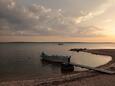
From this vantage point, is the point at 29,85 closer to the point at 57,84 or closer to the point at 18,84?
the point at 18,84

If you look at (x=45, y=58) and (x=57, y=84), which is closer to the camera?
(x=57, y=84)

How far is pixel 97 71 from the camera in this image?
2916 centimetres

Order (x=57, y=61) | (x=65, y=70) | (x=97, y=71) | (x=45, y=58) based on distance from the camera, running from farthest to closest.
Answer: (x=45, y=58) → (x=57, y=61) → (x=65, y=70) → (x=97, y=71)

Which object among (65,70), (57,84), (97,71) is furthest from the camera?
(65,70)

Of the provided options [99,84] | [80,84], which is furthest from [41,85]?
[99,84]

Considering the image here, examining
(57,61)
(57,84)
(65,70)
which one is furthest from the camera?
(57,61)

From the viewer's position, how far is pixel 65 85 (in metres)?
19.5

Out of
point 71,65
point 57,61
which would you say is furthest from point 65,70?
point 57,61

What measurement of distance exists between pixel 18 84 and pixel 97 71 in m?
13.7

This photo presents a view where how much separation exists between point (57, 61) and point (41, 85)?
31852 millimetres

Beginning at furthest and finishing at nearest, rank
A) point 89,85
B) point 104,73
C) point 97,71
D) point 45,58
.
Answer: point 45,58 < point 97,71 < point 104,73 < point 89,85

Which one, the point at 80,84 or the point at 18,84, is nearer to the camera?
the point at 80,84

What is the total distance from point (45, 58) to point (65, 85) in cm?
3982

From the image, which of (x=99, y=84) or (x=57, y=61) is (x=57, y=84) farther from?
(x=57, y=61)
